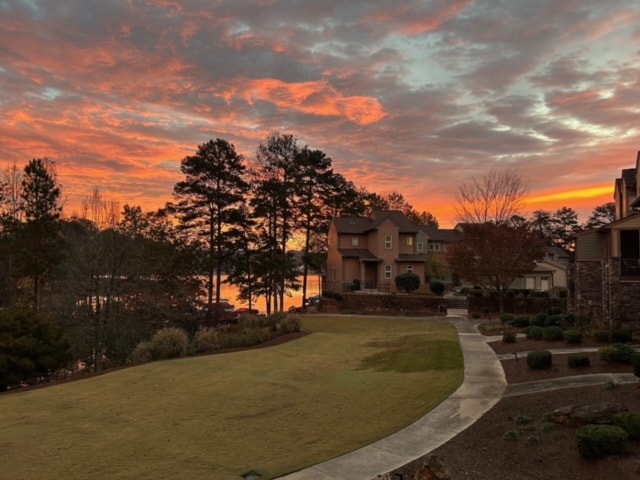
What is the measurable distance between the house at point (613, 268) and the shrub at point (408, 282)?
708 inches

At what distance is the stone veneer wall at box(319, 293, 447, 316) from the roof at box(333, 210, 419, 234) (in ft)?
31.0

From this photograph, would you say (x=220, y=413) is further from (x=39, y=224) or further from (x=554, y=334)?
(x=39, y=224)

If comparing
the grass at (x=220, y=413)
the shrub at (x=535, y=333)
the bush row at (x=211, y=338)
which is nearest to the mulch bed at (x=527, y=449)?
the grass at (x=220, y=413)

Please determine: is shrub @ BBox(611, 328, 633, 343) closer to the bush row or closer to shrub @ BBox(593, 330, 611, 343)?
shrub @ BBox(593, 330, 611, 343)

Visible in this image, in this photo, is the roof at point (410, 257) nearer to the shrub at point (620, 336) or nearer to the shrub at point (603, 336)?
the shrub at point (603, 336)

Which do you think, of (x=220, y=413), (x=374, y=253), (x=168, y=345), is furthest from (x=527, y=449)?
(x=374, y=253)

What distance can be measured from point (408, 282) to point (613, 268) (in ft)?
81.4

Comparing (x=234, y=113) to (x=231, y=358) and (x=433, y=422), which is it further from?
(x=433, y=422)

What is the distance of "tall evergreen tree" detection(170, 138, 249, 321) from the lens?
134 feet

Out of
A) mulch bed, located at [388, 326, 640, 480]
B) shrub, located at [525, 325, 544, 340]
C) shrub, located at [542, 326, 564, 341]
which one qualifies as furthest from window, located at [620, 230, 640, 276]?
mulch bed, located at [388, 326, 640, 480]

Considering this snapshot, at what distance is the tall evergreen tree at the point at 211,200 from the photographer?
40969 mm

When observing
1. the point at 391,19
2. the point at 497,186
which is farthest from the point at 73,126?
the point at 497,186

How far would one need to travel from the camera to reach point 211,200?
41375mm

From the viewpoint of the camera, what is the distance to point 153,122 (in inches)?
950
